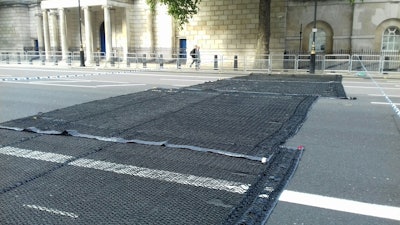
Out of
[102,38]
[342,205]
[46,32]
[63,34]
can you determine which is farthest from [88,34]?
[342,205]

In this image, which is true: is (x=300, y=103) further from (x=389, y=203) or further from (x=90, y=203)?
(x=90, y=203)

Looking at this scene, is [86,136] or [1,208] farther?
[86,136]

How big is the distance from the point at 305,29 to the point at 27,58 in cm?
2883

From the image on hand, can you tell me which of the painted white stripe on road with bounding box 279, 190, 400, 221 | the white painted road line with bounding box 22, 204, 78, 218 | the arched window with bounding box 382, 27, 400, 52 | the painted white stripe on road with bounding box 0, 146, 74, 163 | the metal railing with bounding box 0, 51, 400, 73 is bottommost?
the painted white stripe on road with bounding box 279, 190, 400, 221

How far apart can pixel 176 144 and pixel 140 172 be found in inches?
52.9

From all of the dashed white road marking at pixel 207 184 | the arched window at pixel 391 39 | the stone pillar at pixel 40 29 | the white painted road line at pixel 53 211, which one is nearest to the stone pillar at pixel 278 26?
the arched window at pixel 391 39

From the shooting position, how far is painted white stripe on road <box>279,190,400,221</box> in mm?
3691

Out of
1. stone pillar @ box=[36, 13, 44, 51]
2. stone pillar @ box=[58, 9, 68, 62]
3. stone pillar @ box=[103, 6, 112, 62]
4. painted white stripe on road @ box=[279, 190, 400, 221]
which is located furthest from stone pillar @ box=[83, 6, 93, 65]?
painted white stripe on road @ box=[279, 190, 400, 221]

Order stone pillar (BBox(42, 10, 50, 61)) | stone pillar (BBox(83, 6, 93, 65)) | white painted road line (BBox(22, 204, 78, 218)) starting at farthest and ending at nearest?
stone pillar (BBox(42, 10, 50, 61)) → stone pillar (BBox(83, 6, 93, 65)) → white painted road line (BBox(22, 204, 78, 218))

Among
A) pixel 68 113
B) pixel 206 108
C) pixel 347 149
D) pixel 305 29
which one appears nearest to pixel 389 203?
pixel 347 149

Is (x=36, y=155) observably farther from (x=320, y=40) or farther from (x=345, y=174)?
(x=320, y=40)

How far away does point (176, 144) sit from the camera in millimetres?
6012

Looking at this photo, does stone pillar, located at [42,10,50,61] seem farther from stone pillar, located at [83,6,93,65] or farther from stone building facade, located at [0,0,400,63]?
stone pillar, located at [83,6,93,65]

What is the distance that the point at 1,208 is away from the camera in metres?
3.67
